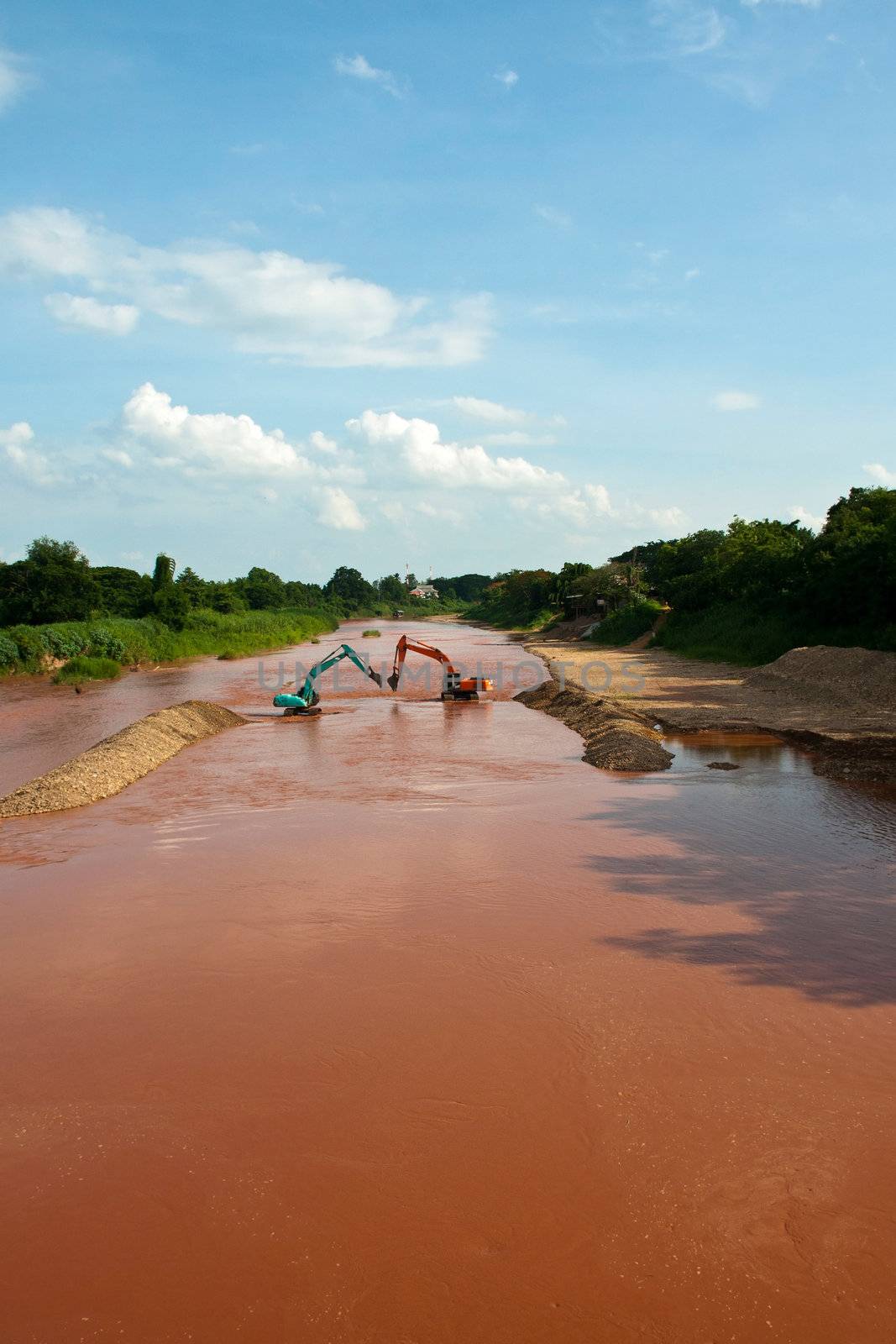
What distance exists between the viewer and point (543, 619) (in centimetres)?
7400

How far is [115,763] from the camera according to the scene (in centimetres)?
1473

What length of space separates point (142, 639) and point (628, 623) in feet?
78.0

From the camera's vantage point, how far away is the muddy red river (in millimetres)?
3770

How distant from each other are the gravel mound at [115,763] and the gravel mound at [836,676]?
14684 millimetres

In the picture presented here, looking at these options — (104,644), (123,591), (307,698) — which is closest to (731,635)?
(307,698)

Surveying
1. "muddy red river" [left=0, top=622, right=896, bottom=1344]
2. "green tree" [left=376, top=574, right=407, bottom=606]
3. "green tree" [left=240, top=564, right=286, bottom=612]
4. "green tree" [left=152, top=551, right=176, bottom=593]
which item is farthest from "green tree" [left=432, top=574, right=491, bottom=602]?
"muddy red river" [left=0, top=622, right=896, bottom=1344]

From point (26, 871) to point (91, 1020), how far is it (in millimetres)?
4158

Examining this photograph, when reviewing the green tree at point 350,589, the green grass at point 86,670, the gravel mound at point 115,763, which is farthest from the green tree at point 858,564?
the green tree at point 350,589

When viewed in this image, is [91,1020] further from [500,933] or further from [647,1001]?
[647,1001]

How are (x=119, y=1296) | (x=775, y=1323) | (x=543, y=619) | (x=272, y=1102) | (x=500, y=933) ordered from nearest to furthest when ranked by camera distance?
(x=775, y=1323)
(x=119, y=1296)
(x=272, y=1102)
(x=500, y=933)
(x=543, y=619)

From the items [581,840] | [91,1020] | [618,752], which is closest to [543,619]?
[618,752]

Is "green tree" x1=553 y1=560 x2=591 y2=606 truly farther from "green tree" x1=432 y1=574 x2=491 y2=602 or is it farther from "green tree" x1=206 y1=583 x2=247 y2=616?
"green tree" x1=432 y1=574 x2=491 y2=602

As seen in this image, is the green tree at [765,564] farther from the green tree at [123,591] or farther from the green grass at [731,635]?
the green tree at [123,591]

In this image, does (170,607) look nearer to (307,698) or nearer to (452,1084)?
(307,698)
